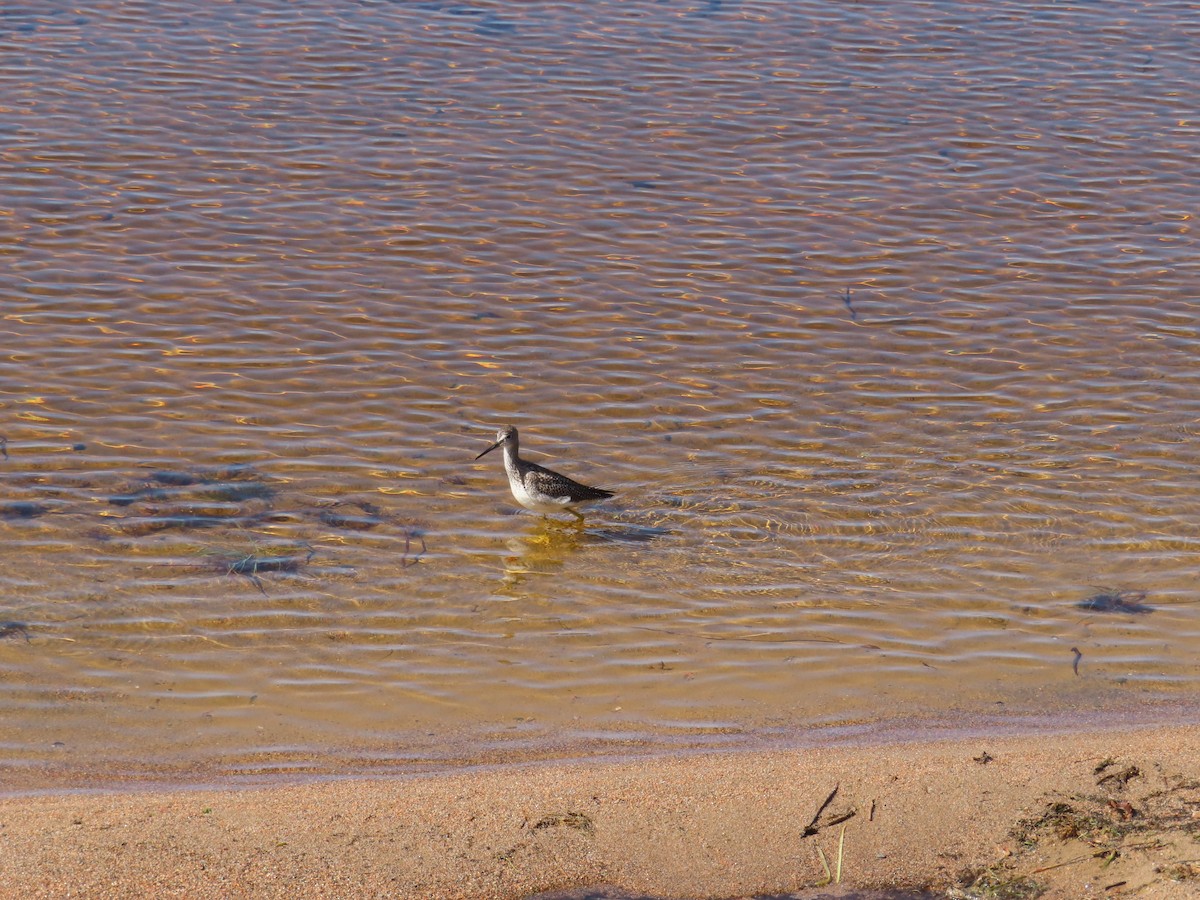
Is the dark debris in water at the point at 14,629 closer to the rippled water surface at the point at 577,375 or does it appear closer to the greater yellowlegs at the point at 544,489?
the rippled water surface at the point at 577,375

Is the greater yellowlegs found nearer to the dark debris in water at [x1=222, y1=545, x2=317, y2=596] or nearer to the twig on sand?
the dark debris in water at [x1=222, y1=545, x2=317, y2=596]

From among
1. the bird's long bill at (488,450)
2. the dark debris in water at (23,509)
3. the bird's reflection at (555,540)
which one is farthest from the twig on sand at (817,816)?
the dark debris in water at (23,509)

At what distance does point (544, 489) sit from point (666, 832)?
11.7 ft

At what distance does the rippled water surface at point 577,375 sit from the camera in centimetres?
827

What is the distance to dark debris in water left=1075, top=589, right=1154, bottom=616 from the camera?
8969mm

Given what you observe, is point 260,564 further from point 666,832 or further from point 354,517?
point 666,832

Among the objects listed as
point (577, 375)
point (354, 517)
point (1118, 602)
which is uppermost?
point (577, 375)

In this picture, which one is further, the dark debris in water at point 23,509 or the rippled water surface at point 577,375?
the dark debris in water at point 23,509

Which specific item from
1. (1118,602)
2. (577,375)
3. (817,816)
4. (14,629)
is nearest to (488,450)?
(577,375)

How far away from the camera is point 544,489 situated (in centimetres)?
970

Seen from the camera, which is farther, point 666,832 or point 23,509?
point 23,509

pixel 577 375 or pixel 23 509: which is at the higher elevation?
pixel 577 375

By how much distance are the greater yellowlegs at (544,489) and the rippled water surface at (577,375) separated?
217 millimetres

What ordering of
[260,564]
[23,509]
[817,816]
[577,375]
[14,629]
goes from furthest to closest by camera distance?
[577,375] < [23,509] < [260,564] < [14,629] < [817,816]
